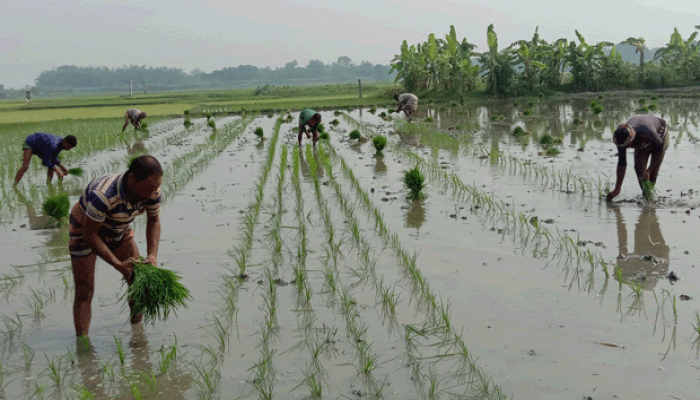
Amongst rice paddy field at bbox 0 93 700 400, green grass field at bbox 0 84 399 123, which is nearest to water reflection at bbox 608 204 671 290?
rice paddy field at bbox 0 93 700 400

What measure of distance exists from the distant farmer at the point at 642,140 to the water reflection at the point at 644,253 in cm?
54

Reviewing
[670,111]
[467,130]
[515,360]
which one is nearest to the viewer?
[515,360]

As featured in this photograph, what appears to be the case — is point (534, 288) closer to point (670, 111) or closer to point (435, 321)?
point (435, 321)

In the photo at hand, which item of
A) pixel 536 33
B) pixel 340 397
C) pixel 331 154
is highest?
pixel 536 33

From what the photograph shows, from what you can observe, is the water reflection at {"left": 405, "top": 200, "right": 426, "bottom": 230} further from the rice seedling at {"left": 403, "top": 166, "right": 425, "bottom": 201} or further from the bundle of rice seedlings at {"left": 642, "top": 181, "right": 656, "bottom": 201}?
the bundle of rice seedlings at {"left": 642, "top": 181, "right": 656, "bottom": 201}

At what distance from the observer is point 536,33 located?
30578 mm

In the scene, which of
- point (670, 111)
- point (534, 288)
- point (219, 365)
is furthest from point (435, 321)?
point (670, 111)

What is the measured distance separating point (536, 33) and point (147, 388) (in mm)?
30347

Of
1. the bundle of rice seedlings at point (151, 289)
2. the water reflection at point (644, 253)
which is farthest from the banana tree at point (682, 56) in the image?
the bundle of rice seedlings at point (151, 289)

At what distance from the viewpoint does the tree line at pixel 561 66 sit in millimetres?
28875

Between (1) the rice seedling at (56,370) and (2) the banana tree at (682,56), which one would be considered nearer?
(1) the rice seedling at (56,370)

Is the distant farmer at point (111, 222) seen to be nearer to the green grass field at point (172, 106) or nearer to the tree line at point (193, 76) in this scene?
the green grass field at point (172, 106)

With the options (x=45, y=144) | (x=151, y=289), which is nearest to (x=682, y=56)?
(x=45, y=144)

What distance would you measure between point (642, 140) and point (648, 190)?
665 millimetres
